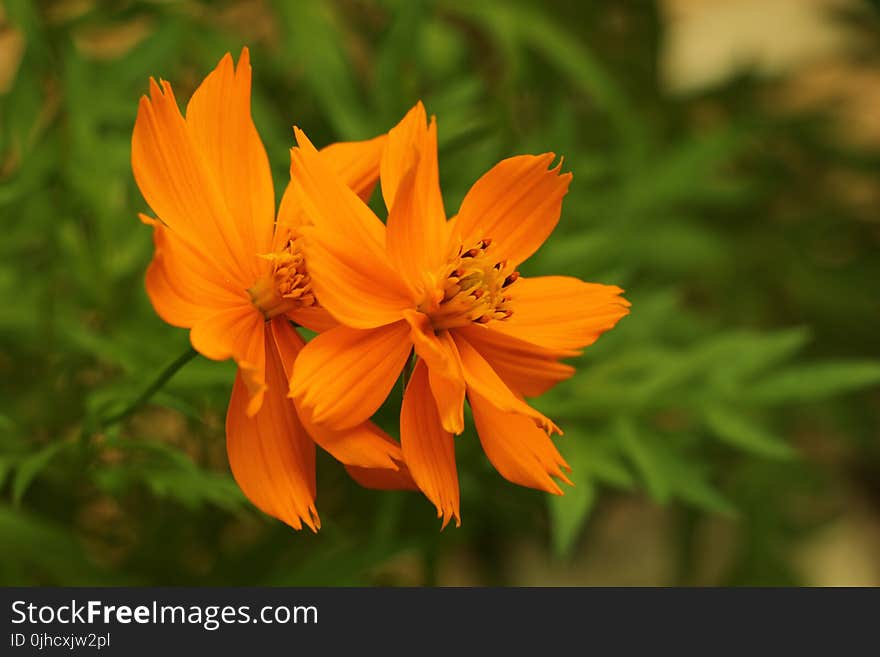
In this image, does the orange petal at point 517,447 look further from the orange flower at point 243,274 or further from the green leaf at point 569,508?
the green leaf at point 569,508

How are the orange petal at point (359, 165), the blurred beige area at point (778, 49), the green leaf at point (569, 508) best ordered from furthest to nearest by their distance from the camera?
the blurred beige area at point (778, 49) → the green leaf at point (569, 508) → the orange petal at point (359, 165)

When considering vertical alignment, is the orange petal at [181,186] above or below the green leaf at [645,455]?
below

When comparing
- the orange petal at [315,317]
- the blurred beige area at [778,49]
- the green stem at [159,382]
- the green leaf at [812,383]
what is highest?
the blurred beige area at [778,49]

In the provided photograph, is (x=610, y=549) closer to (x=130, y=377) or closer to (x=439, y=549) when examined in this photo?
(x=439, y=549)

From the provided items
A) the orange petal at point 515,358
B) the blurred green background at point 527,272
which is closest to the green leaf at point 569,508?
the blurred green background at point 527,272

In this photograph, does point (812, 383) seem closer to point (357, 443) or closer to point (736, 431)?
point (736, 431)

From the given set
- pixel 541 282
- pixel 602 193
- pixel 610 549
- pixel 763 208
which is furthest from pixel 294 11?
pixel 610 549

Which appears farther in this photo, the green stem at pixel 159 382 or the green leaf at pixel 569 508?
the green leaf at pixel 569 508

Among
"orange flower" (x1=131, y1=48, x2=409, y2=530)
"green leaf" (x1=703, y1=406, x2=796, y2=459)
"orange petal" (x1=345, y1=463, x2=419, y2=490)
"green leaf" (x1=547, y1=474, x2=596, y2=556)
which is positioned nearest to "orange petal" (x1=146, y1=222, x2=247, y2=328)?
"orange flower" (x1=131, y1=48, x2=409, y2=530)
